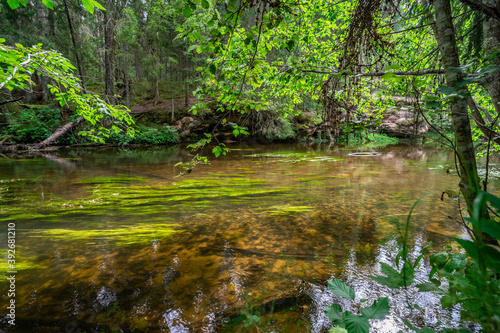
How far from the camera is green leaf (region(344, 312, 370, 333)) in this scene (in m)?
1.01

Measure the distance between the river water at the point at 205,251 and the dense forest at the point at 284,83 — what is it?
33 centimetres

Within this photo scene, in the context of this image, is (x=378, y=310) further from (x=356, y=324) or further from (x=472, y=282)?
(x=472, y=282)

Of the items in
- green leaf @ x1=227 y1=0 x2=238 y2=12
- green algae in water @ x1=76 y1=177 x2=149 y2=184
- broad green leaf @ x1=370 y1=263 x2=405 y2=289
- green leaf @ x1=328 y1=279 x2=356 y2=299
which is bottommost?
green algae in water @ x1=76 y1=177 x2=149 y2=184

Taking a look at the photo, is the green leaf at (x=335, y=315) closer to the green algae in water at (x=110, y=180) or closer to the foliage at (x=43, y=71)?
the foliage at (x=43, y=71)

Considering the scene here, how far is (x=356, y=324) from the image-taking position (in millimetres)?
1043

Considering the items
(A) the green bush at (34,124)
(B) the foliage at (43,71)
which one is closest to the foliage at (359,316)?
(B) the foliage at (43,71)

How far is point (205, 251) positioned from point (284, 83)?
2.34 metres

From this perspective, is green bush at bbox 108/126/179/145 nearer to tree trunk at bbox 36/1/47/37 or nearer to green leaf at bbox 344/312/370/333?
tree trunk at bbox 36/1/47/37

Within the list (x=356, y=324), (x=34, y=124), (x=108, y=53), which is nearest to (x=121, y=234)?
(x=356, y=324)

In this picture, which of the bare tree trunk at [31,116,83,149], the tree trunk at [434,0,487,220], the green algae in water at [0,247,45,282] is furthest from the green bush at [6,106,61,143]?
the tree trunk at [434,0,487,220]

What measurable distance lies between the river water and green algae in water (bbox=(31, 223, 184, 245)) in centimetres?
2

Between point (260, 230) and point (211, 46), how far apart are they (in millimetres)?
2447

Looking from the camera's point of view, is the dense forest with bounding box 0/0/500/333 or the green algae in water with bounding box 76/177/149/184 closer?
the dense forest with bounding box 0/0/500/333

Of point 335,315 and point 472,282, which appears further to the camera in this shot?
point 335,315
